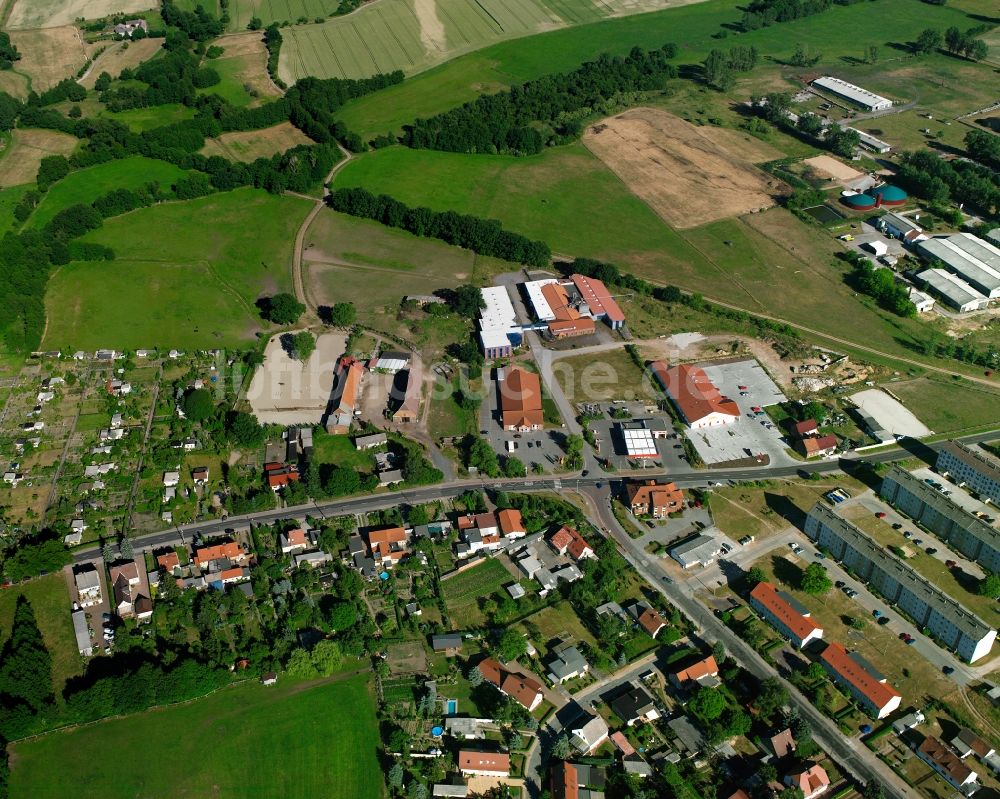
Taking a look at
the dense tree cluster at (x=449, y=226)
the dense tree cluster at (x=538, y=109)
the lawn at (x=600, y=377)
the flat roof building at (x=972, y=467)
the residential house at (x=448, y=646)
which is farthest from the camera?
the dense tree cluster at (x=538, y=109)

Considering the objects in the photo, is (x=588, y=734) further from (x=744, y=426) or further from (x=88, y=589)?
(x=88, y=589)

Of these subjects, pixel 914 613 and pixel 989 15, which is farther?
pixel 989 15

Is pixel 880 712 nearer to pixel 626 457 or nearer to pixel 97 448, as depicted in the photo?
pixel 626 457

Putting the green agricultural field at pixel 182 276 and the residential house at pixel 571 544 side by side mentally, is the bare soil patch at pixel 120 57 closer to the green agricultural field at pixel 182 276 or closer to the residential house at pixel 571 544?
the green agricultural field at pixel 182 276

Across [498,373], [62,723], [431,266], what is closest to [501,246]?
[431,266]

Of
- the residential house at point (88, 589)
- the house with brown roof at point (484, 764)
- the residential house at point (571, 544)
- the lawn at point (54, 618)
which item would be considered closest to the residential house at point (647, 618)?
the residential house at point (571, 544)

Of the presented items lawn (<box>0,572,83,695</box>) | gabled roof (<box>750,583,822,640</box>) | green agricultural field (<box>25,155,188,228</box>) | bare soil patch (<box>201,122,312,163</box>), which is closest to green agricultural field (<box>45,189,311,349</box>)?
green agricultural field (<box>25,155,188,228</box>)

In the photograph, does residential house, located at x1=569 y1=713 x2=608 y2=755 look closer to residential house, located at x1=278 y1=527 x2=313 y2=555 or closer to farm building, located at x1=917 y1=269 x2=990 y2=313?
residential house, located at x1=278 y1=527 x2=313 y2=555
